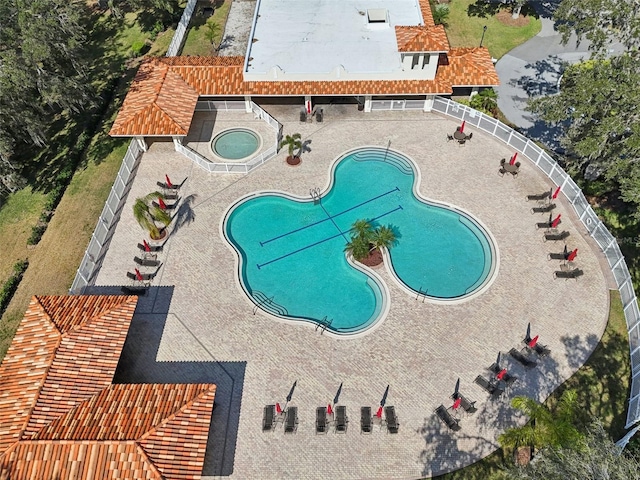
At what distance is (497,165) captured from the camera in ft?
110

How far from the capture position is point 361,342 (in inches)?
993

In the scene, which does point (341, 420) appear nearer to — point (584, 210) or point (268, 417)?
point (268, 417)

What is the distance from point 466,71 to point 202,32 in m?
29.0

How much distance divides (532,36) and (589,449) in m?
43.2

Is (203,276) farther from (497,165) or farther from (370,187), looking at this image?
(497,165)

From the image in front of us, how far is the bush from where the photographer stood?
28.6 meters

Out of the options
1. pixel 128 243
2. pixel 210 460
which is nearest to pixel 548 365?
pixel 210 460

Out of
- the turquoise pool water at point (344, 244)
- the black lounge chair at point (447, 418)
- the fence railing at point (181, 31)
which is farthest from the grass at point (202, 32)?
the black lounge chair at point (447, 418)

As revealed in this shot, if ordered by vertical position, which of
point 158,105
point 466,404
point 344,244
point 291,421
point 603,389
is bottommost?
point 291,421

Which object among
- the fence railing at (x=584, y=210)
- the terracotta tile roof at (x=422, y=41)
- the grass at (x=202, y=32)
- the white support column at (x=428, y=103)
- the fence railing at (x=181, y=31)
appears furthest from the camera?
the grass at (x=202, y=32)

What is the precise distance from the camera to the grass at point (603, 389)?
21266mm

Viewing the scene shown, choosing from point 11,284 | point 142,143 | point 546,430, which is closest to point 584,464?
point 546,430

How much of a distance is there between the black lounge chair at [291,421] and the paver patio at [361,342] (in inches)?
14.3

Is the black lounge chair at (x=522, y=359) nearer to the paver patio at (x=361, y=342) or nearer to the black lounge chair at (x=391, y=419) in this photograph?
the paver patio at (x=361, y=342)
